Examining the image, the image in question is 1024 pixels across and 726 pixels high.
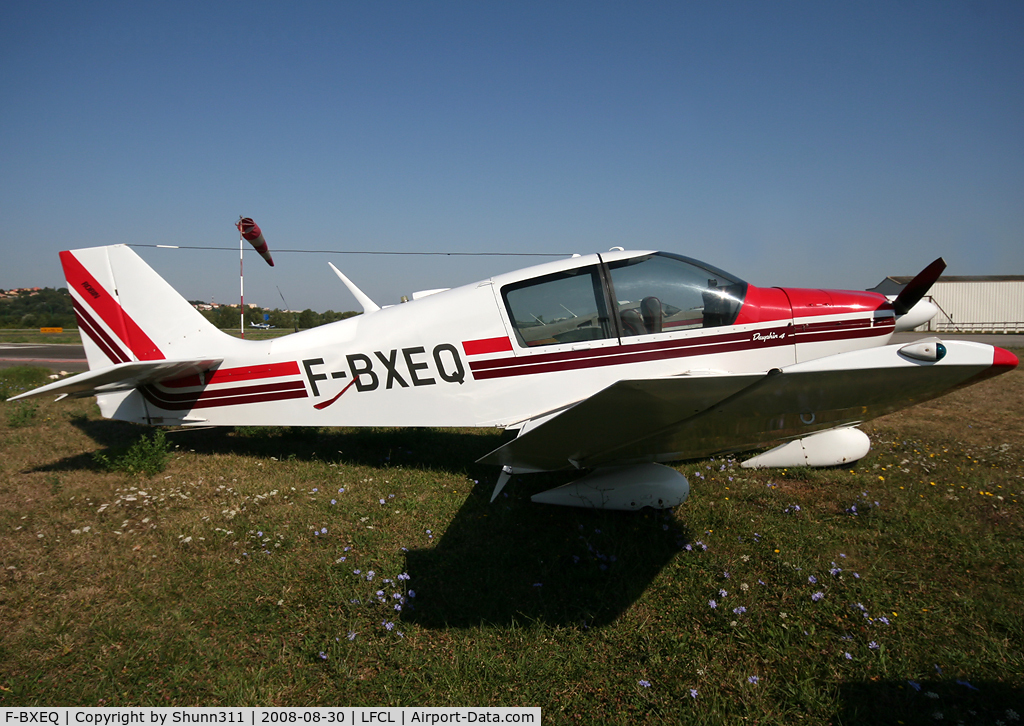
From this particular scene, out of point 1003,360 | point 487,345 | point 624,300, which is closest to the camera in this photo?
point 1003,360

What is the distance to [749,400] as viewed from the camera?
2.36 meters

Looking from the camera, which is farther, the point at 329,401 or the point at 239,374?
the point at 239,374

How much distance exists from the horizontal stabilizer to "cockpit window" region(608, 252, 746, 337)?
3.86m

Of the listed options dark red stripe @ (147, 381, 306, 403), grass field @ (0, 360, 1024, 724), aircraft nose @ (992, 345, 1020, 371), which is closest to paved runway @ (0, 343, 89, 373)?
dark red stripe @ (147, 381, 306, 403)

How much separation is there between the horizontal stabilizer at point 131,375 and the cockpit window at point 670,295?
3.86m

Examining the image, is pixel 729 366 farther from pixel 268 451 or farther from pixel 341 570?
pixel 268 451

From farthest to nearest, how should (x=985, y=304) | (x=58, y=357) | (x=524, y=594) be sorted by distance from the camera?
1. (x=985, y=304)
2. (x=58, y=357)
3. (x=524, y=594)

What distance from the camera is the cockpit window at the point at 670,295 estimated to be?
150 inches

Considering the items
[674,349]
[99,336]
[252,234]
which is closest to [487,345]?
[674,349]

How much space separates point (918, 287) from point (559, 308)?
2.71 metres

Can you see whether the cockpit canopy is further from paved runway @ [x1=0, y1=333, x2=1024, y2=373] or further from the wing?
paved runway @ [x1=0, y1=333, x2=1024, y2=373]

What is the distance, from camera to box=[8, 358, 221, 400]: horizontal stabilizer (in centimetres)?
420

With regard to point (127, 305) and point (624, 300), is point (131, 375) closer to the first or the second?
point (127, 305)

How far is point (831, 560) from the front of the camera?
310 cm
